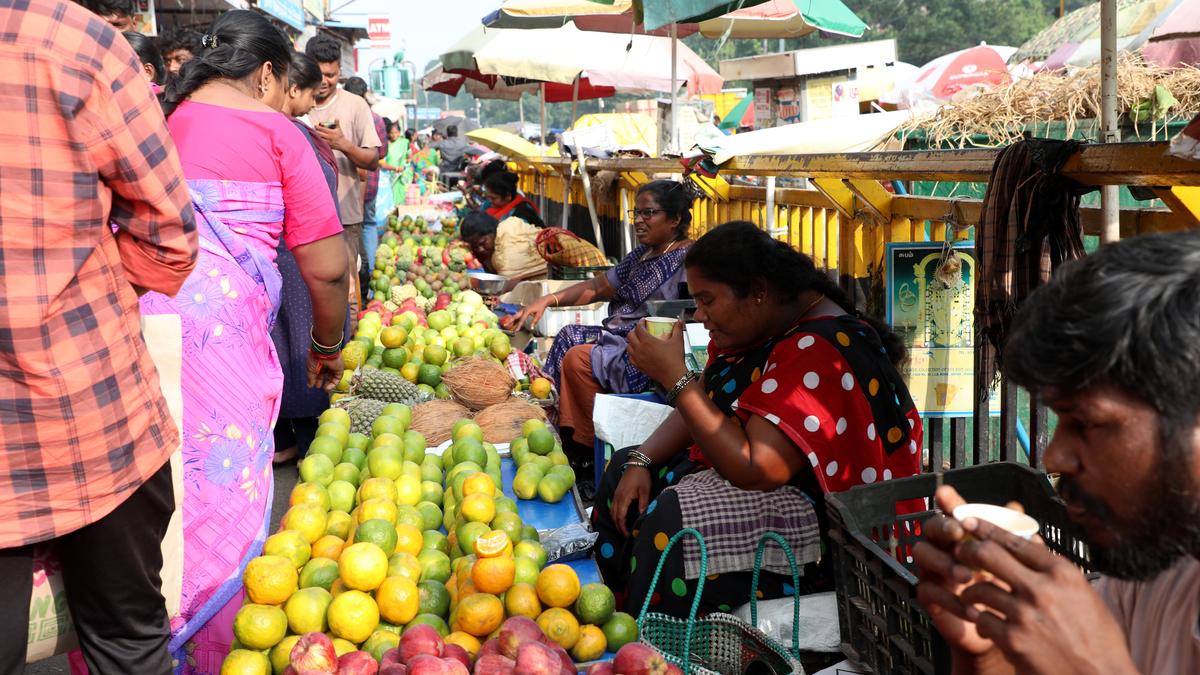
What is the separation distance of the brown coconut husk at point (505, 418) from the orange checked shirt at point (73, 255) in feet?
9.06

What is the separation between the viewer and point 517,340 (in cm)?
719

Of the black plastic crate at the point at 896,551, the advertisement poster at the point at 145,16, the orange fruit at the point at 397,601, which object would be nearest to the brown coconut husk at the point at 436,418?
the orange fruit at the point at 397,601

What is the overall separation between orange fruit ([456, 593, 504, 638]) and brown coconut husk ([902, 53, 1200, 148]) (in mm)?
6322

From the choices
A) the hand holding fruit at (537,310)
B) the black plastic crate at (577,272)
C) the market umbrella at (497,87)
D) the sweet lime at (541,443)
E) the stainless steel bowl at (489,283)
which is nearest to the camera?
the sweet lime at (541,443)

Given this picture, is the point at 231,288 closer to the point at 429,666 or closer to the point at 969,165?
the point at 429,666

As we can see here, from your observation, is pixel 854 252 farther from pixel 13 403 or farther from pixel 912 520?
pixel 13 403

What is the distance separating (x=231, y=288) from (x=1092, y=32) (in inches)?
531

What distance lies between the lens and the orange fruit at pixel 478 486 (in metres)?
3.50

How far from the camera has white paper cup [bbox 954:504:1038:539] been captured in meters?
1.28

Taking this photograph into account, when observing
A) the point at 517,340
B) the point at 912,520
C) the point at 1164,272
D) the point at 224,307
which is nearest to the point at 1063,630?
the point at 1164,272

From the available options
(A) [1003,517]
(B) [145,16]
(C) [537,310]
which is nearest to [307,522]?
(A) [1003,517]

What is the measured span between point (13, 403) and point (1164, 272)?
1.88m

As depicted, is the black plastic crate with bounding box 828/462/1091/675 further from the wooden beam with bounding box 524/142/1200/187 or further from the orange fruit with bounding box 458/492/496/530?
the orange fruit with bounding box 458/492/496/530

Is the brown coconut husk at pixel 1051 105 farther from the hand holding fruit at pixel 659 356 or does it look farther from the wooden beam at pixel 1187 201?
the wooden beam at pixel 1187 201
